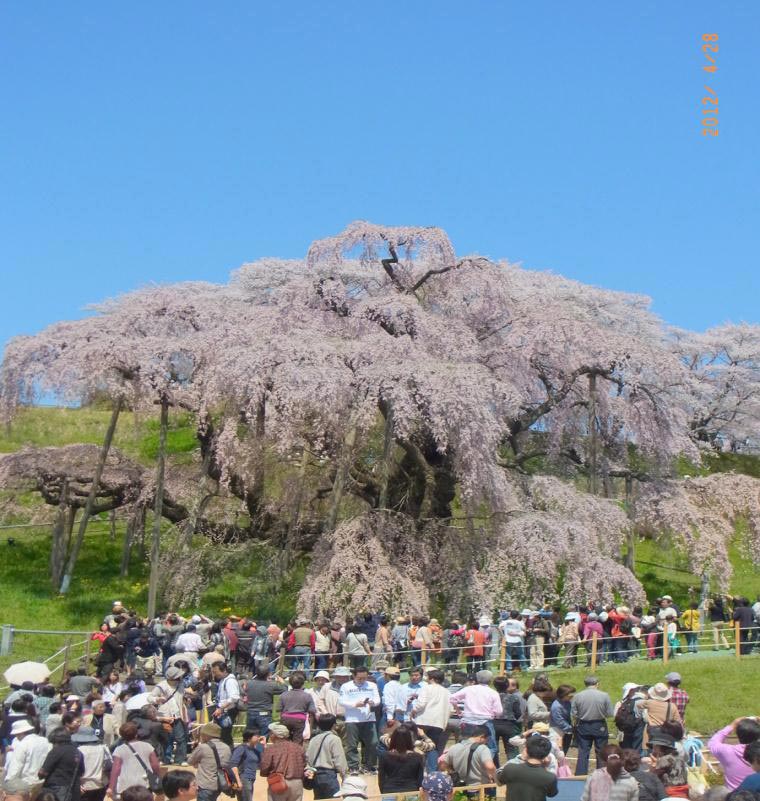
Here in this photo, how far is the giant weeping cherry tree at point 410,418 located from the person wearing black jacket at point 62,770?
1409cm

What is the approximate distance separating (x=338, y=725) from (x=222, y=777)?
13.8ft

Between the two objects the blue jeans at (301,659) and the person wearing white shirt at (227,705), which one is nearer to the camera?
the person wearing white shirt at (227,705)

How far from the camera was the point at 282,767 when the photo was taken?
997 centimetres

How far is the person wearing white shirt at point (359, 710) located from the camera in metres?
13.2

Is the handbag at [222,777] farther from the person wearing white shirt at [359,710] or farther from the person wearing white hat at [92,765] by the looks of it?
the person wearing white shirt at [359,710]

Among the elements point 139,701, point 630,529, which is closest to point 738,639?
point 630,529

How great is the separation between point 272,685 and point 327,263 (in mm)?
18675

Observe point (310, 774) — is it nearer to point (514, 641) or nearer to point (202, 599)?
point (514, 641)

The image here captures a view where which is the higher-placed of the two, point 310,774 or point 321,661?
point 321,661

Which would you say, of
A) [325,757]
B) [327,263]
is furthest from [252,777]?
[327,263]

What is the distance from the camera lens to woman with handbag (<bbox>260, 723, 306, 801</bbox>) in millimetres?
9875

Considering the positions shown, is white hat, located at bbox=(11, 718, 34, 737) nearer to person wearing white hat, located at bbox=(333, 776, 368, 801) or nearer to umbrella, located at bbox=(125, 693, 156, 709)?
umbrella, located at bbox=(125, 693, 156, 709)

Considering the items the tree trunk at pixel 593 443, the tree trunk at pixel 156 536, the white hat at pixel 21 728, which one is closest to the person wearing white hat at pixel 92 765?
the white hat at pixel 21 728

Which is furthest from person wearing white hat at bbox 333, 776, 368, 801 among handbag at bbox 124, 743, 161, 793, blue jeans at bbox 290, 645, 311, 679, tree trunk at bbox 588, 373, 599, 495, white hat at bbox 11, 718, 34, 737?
tree trunk at bbox 588, 373, 599, 495
